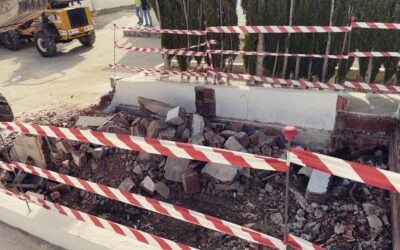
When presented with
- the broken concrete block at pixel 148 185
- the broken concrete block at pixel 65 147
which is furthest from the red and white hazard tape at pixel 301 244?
the broken concrete block at pixel 65 147

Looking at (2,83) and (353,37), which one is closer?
(353,37)

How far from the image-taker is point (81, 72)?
10.6 meters

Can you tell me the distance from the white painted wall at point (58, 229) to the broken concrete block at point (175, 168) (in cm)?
197

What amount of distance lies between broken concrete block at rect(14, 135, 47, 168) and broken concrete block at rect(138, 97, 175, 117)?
6.00 ft

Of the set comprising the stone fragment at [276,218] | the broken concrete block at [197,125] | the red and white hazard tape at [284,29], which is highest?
the red and white hazard tape at [284,29]

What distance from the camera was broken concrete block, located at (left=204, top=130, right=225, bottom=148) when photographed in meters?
5.40

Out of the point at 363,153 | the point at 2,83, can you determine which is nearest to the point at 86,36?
the point at 2,83

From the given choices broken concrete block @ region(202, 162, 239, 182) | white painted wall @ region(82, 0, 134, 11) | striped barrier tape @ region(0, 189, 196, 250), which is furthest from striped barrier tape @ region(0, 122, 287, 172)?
white painted wall @ region(82, 0, 134, 11)

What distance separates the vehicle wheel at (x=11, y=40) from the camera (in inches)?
527

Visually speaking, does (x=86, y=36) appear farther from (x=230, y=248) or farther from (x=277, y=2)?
(x=230, y=248)

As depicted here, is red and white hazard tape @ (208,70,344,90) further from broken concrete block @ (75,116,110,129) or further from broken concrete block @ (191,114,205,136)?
broken concrete block @ (75,116,110,129)

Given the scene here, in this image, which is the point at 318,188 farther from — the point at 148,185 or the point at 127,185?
the point at 127,185

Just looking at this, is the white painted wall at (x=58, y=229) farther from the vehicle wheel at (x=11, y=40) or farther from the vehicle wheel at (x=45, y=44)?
the vehicle wheel at (x=11, y=40)

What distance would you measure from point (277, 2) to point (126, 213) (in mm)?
4549
